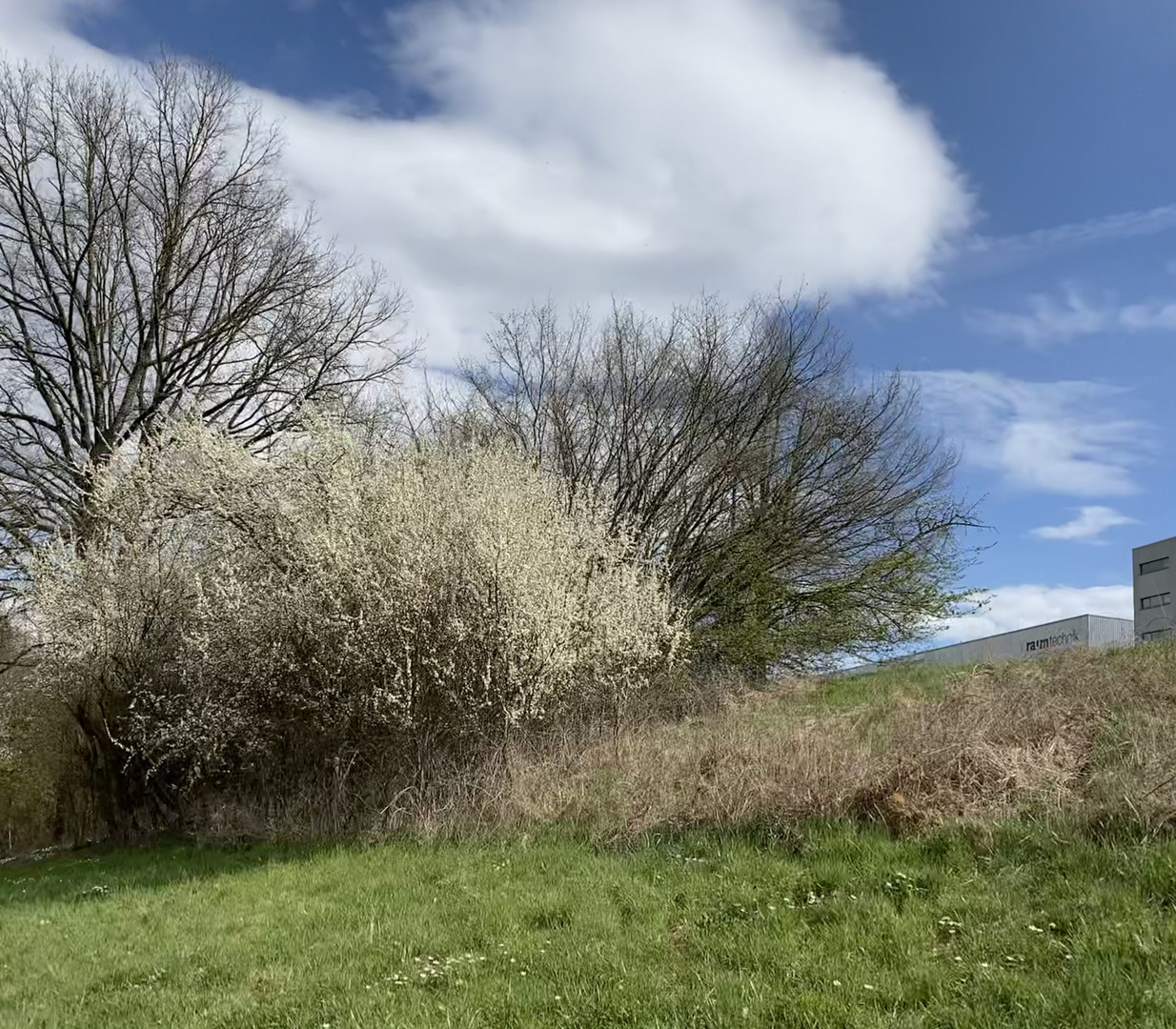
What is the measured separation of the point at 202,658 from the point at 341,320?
9.98m

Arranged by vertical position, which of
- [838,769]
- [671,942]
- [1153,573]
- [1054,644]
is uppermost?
[1153,573]

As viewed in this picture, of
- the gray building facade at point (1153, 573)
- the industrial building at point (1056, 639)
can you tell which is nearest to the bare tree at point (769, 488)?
the industrial building at point (1056, 639)

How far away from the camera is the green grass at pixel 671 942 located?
3738 millimetres

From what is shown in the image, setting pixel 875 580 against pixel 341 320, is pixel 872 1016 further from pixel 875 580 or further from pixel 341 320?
pixel 341 320

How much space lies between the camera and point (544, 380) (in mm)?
18016

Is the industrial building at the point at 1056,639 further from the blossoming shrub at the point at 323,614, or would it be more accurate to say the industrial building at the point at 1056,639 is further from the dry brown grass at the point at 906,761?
the blossoming shrub at the point at 323,614

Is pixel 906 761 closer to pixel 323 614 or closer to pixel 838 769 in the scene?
pixel 838 769

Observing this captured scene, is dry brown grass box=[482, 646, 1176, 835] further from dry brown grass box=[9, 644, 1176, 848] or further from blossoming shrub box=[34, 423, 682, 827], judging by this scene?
blossoming shrub box=[34, 423, 682, 827]

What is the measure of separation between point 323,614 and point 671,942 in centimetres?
609

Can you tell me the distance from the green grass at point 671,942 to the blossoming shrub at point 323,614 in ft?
9.64

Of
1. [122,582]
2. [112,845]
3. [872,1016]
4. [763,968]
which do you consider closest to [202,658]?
[122,582]

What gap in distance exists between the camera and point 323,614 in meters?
9.64

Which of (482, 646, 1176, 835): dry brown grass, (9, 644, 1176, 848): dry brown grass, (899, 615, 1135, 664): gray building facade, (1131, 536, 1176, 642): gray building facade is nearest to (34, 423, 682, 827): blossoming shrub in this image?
(9, 644, 1176, 848): dry brown grass

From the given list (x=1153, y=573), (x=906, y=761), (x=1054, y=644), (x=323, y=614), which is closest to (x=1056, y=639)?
(x=1054, y=644)
